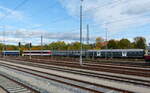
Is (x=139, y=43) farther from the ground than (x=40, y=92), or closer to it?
farther from the ground

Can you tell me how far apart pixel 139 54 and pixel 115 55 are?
9.26 m

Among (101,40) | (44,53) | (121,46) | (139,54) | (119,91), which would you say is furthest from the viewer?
(101,40)

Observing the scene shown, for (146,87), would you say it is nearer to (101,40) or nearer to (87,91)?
(87,91)

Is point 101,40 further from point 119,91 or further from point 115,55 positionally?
point 119,91

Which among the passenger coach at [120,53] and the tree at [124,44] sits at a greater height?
the tree at [124,44]

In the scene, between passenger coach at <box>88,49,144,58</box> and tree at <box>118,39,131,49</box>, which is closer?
passenger coach at <box>88,49,144,58</box>

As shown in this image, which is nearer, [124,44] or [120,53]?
[120,53]

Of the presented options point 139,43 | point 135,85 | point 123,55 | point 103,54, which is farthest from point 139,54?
point 139,43

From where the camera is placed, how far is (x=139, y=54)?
58.9m

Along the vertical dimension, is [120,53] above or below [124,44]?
below

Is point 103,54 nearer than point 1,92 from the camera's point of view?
No

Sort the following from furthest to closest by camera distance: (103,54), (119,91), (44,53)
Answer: (44,53) < (103,54) < (119,91)

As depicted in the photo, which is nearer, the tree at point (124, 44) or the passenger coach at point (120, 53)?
the passenger coach at point (120, 53)

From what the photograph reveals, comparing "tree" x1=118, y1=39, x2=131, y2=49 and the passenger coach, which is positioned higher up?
"tree" x1=118, y1=39, x2=131, y2=49
